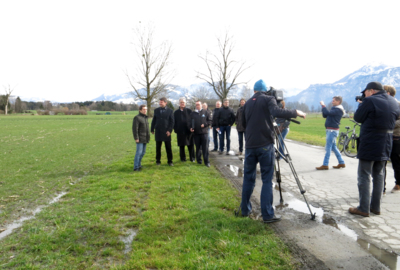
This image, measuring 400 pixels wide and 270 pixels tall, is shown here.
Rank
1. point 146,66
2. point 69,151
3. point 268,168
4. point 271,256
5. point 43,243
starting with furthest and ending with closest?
point 146,66
point 69,151
point 268,168
point 43,243
point 271,256

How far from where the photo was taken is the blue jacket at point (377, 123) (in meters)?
4.23

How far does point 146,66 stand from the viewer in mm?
40531

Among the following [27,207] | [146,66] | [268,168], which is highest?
[146,66]

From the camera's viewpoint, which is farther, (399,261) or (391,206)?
(391,206)

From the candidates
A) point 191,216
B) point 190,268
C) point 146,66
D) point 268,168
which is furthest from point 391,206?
point 146,66

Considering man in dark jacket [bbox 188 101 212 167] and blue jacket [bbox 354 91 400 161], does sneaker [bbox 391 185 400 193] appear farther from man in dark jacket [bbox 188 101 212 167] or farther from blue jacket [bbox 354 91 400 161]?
man in dark jacket [bbox 188 101 212 167]

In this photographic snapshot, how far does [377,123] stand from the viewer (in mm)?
4270

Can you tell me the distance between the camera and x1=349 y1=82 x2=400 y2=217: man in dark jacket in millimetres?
4250

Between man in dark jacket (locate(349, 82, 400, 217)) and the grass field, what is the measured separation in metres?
1.90

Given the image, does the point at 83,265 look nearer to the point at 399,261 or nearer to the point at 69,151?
the point at 399,261

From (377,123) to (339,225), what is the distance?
71.1 inches

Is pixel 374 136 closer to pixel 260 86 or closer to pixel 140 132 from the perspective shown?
pixel 260 86

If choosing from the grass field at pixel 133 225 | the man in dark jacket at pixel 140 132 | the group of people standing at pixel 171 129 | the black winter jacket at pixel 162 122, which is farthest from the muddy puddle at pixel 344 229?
the man in dark jacket at pixel 140 132

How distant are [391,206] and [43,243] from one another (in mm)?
5938
